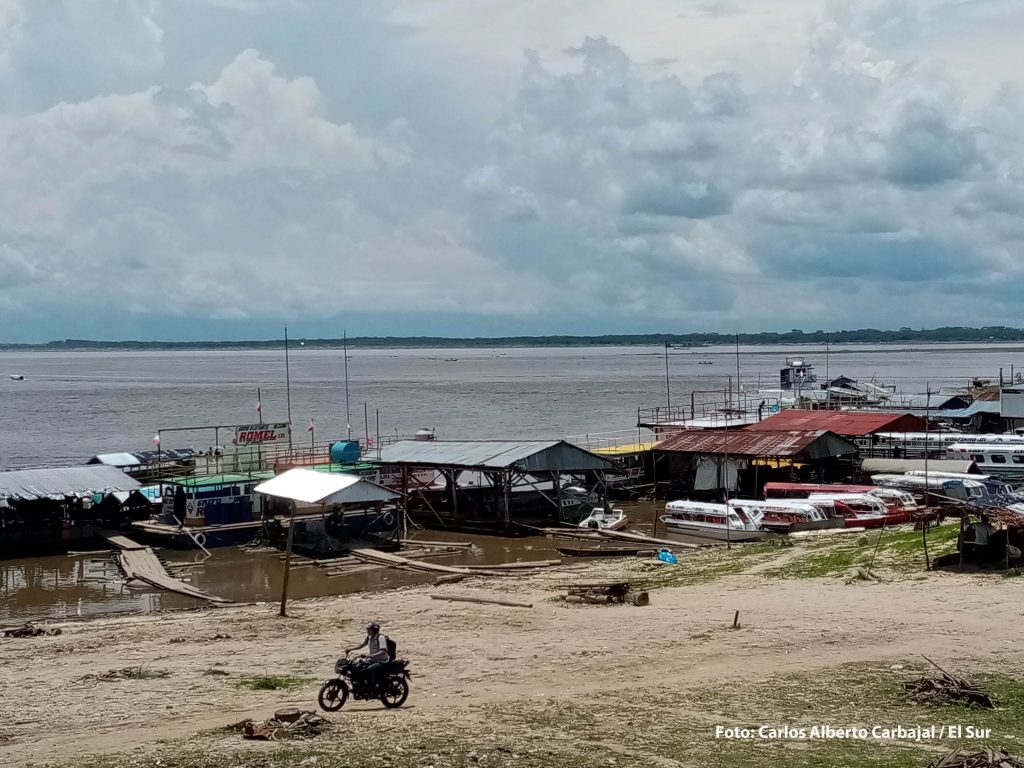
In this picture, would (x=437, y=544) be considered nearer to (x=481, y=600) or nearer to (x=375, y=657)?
(x=481, y=600)

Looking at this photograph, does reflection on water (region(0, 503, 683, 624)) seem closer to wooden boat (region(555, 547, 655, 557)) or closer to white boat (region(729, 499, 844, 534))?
wooden boat (region(555, 547, 655, 557))

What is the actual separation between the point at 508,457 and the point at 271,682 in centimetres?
2297

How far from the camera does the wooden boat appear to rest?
3369cm

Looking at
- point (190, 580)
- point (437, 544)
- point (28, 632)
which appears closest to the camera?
point (28, 632)

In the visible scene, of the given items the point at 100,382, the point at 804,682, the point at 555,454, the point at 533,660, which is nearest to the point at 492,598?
the point at 533,660

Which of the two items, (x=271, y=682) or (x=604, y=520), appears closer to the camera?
(x=271, y=682)

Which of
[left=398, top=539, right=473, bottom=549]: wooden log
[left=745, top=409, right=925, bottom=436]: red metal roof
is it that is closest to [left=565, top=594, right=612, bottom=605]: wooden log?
[left=398, top=539, right=473, bottom=549]: wooden log

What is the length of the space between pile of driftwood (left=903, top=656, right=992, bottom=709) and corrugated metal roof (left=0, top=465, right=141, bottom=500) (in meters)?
29.3

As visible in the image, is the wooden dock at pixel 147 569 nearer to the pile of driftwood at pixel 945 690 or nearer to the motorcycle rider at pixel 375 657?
the motorcycle rider at pixel 375 657

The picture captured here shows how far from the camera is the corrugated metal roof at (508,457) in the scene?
3938 centimetres

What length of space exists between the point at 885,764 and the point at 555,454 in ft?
93.2

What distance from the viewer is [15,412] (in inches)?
4387

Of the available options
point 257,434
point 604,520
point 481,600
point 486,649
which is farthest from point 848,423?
point 486,649

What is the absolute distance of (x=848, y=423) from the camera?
5075 cm
